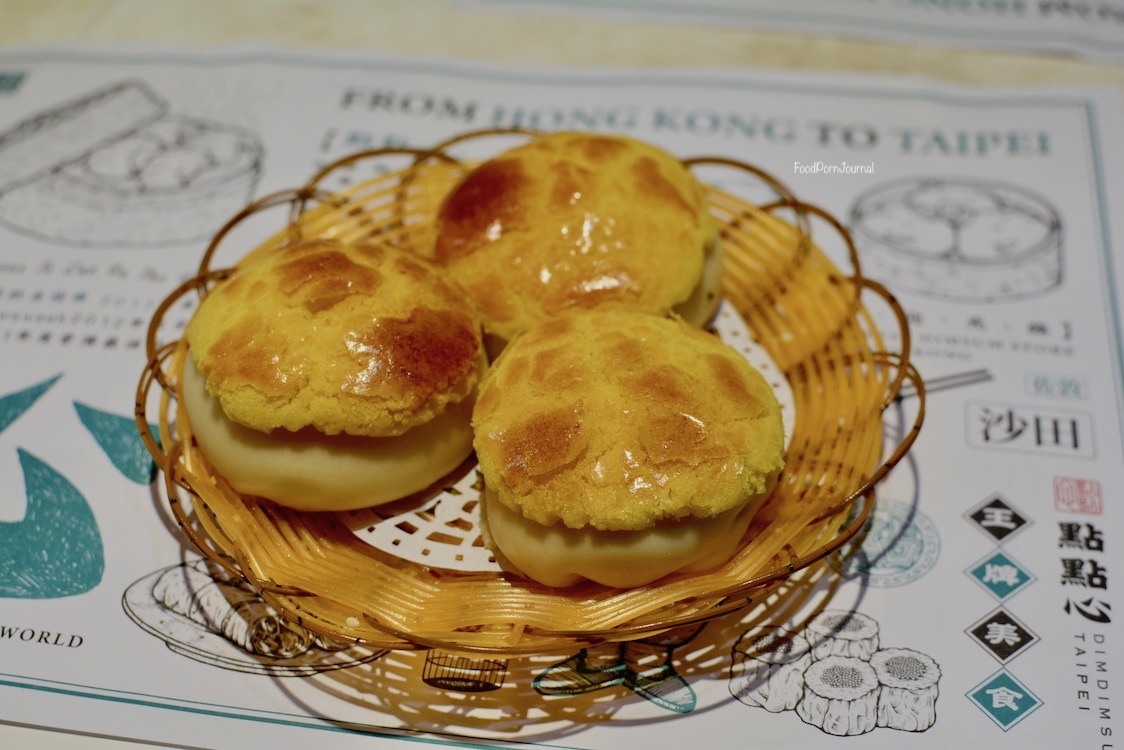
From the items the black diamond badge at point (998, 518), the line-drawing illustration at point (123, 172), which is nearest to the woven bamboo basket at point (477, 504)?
the black diamond badge at point (998, 518)

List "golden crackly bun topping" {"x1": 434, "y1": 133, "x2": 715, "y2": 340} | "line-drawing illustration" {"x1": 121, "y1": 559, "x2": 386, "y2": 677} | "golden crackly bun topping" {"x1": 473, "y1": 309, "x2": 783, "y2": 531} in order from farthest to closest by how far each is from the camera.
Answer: "golden crackly bun topping" {"x1": 434, "y1": 133, "x2": 715, "y2": 340}, "line-drawing illustration" {"x1": 121, "y1": 559, "x2": 386, "y2": 677}, "golden crackly bun topping" {"x1": 473, "y1": 309, "x2": 783, "y2": 531}

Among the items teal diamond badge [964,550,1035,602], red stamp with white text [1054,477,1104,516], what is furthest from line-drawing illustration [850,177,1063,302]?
teal diamond badge [964,550,1035,602]

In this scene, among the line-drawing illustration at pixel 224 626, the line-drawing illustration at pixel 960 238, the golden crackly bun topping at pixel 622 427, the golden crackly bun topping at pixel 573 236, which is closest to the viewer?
the golden crackly bun topping at pixel 622 427

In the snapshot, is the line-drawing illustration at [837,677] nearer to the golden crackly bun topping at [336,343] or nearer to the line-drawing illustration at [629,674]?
the line-drawing illustration at [629,674]

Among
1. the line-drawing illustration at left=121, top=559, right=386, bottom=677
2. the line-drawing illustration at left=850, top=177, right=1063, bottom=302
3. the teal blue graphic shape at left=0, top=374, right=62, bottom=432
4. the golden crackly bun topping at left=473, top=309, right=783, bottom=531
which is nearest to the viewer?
the golden crackly bun topping at left=473, top=309, right=783, bottom=531

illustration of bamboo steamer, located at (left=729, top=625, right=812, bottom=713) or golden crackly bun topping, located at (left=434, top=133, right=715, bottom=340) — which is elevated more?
golden crackly bun topping, located at (left=434, top=133, right=715, bottom=340)

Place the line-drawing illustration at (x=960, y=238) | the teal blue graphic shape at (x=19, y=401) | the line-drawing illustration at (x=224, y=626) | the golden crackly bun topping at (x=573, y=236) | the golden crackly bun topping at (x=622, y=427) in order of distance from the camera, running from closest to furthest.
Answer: the golden crackly bun topping at (x=622, y=427), the line-drawing illustration at (x=224, y=626), the golden crackly bun topping at (x=573, y=236), the teal blue graphic shape at (x=19, y=401), the line-drawing illustration at (x=960, y=238)

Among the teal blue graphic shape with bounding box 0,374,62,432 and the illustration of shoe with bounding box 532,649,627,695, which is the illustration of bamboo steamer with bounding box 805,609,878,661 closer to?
the illustration of shoe with bounding box 532,649,627,695
